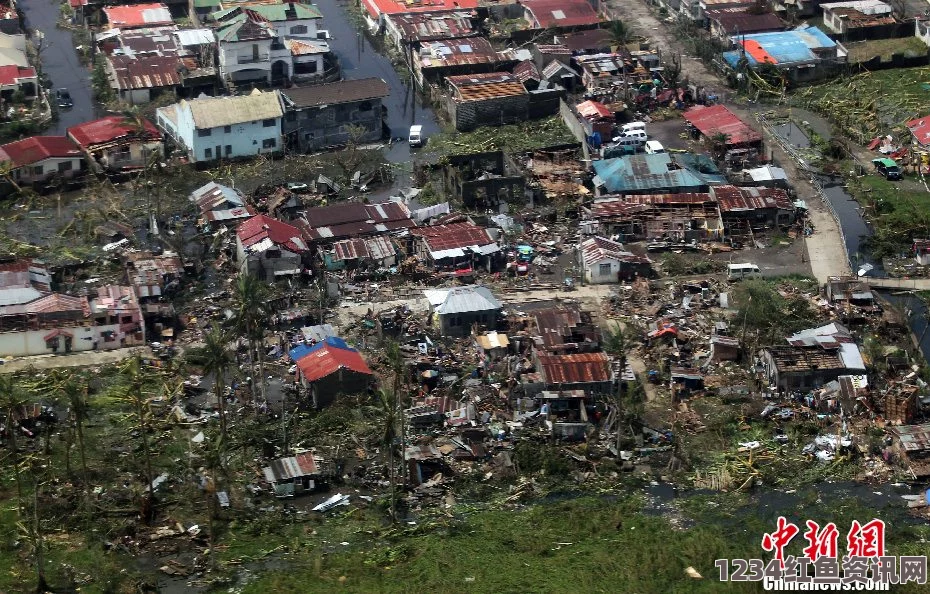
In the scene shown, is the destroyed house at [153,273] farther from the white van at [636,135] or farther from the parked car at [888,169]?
the parked car at [888,169]

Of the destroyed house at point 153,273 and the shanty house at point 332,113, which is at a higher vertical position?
the shanty house at point 332,113

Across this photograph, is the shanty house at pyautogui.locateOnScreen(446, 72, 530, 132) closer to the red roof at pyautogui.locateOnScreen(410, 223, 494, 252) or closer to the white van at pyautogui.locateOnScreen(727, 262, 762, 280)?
the red roof at pyautogui.locateOnScreen(410, 223, 494, 252)

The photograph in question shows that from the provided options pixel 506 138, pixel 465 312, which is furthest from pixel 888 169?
pixel 465 312

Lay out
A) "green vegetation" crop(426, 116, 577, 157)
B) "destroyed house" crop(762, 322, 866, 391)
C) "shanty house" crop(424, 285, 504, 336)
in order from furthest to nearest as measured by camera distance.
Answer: "green vegetation" crop(426, 116, 577, 157) < "shanty house" crop(424, 285, 504, 336) < "destroyed house" crop(762, 322, 866, 391)

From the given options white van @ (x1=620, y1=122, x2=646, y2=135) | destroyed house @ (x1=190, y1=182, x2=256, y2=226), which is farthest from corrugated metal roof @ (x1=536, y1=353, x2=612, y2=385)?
white van @ (x1=620, y1=122, x2=646, y2=135)

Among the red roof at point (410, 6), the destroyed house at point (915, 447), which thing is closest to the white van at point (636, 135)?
the red roof at point (410, 6)

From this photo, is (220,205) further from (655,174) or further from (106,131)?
(655,174)
